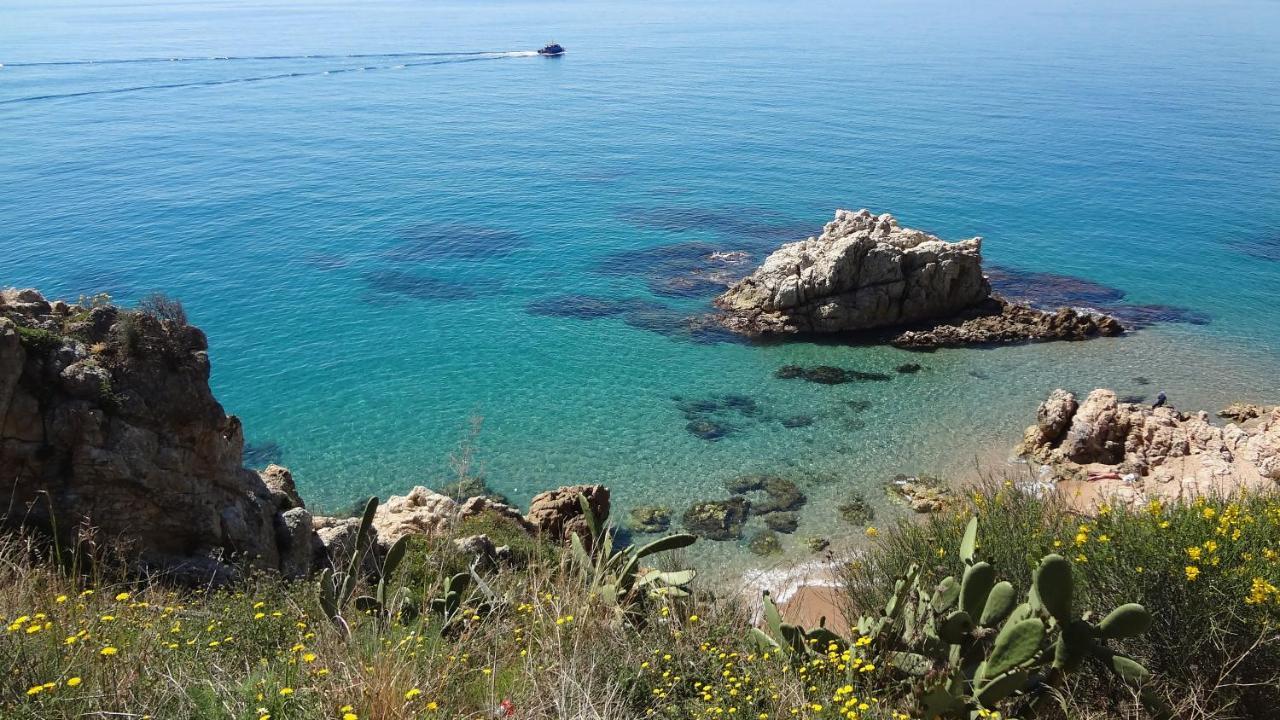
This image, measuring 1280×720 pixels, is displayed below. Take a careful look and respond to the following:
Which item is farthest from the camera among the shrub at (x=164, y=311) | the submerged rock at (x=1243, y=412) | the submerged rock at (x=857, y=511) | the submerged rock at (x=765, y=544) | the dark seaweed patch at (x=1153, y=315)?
the dark seaweed patch at (x=1153, y=315)

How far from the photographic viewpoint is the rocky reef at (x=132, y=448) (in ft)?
38.6

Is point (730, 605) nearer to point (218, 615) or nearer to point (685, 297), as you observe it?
point (218, 615)

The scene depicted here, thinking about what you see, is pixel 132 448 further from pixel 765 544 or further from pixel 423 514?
pixel 765 544

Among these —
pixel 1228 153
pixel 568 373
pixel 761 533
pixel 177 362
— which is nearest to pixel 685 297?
pixel 568 373

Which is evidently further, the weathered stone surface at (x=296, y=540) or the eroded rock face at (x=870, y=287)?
the eroded rock face at (x=870, y=287)

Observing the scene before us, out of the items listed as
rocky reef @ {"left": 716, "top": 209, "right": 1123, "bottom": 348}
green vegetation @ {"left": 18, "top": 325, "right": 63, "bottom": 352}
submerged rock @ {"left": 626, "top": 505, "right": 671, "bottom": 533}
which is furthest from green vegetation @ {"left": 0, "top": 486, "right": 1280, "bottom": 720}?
rocky reef @ {"left": 716, "top": 209, "right": 1123, "bottom": 348}

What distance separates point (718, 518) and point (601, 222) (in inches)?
1183

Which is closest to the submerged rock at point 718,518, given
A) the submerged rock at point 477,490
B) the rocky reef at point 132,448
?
the submerged rock at point 477,490

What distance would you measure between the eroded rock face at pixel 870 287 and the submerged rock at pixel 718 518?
41.2 feet

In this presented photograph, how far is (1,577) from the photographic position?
Answer: 796 cm

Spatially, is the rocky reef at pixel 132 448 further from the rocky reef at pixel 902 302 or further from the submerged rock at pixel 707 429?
the rocky reef at pixel 902 302

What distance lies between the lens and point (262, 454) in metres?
25.7

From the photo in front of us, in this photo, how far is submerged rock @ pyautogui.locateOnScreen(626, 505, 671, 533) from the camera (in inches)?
855

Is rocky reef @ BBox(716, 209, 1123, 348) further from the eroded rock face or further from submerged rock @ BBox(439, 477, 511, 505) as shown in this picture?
submerged rock @ BBox(439, 477, 511, 505)
